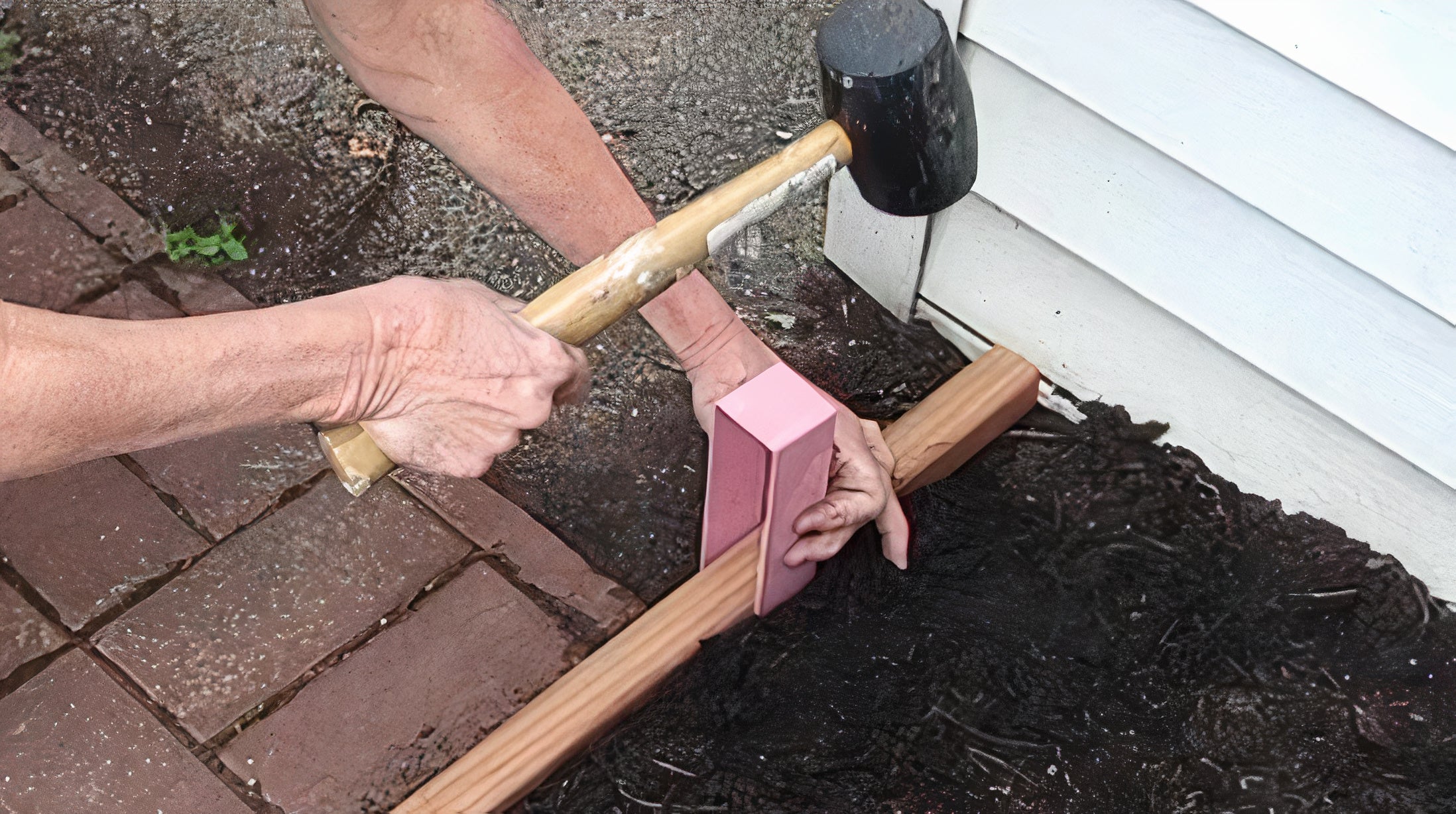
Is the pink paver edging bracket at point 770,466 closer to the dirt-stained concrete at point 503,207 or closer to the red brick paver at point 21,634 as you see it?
the dirt-stained concrete at point 503,207

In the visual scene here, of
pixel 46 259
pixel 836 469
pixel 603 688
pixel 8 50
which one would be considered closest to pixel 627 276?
pixel 836 469

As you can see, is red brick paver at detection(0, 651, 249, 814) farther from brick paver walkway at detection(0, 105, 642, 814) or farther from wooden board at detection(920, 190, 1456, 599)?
wooden board at detection(920, 190, 1456, 599)

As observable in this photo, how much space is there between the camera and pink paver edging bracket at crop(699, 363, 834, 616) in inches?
66.2

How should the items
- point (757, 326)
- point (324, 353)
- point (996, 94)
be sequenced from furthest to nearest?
point (757, 326)
point (996, 94)
point (324, 353)

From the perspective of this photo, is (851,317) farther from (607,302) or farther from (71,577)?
(71,577)

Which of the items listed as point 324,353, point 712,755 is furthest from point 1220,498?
point 324,353

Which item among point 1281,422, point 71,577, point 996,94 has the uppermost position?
point 996,94

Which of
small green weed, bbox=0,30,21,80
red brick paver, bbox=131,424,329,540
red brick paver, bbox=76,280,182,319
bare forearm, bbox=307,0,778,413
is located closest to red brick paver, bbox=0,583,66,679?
red brick paver, bbox=131,424,329,540

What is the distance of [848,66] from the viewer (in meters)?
1.61

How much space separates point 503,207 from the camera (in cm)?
280

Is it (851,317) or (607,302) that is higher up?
(607,302)

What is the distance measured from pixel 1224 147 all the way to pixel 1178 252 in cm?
25

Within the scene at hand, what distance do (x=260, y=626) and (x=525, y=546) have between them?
51 cm

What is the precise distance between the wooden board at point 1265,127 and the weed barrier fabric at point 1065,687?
610 millimetres
